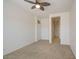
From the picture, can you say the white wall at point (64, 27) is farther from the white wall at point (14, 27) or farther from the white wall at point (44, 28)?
the white wall at point (14, 27)

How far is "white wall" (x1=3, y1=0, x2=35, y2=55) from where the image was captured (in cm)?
384

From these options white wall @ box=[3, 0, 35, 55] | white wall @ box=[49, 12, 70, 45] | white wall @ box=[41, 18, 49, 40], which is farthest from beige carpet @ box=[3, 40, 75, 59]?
white wall @ box=[41, 18, 49, 40]

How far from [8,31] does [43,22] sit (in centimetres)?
495

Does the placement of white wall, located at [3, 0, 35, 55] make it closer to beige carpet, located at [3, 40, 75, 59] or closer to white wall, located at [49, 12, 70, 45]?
beige carpet, located at [3, 40, 75, 59]

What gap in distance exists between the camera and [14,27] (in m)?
4.39

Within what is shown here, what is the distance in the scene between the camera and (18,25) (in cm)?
475

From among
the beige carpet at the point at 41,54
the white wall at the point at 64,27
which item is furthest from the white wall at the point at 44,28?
the beige carpet at the point at 41,54

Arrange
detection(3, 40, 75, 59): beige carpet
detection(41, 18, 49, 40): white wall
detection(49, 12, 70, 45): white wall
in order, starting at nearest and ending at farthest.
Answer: detection(3, 40, 75, 59): beige carpet < detection(49, 12, 70, 45): white wall < detection(41, 18, 49, 40): white wall

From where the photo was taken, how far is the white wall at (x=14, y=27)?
12.6 feet

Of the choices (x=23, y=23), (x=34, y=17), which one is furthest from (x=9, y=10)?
(x=34, y=17)

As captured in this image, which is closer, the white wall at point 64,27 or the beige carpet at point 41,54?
the beige carpet at point 41,54

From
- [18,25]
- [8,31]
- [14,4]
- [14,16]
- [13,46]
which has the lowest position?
[13,46]

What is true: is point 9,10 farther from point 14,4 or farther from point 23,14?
point 23,14

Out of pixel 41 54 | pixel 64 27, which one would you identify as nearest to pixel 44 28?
pixel 64 27
